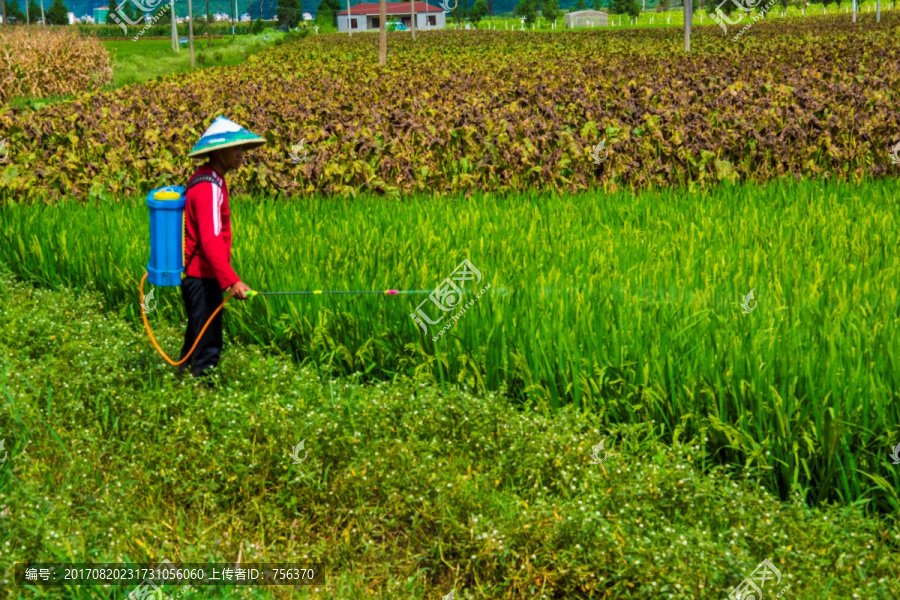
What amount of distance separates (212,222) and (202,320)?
53cm

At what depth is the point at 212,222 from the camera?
411 centimetres

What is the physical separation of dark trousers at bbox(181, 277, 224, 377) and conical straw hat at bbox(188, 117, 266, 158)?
2.10 feet

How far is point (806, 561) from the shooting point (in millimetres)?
3051

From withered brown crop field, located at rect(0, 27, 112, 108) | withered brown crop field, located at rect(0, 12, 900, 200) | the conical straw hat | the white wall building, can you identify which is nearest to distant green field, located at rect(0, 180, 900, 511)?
withered brown crop field, located at rect(0, 12, 900, 200)

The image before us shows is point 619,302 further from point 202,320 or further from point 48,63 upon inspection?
point 48,63

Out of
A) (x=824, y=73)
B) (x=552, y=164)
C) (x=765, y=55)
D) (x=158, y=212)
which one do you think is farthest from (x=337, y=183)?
(x=765, y=55)

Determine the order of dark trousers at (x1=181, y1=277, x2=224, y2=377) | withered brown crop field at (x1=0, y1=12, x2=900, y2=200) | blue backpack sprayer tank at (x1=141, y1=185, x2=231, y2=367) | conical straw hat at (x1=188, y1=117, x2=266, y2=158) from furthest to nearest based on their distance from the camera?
1. withered brown crop field at (x1=0, y1=12, x2=900, y2=200)
2. dark trousers at (x1=181, y1=277, x2=224, y2=377)
3. blue backpack sprayer tank at (x1=141, y1=185, x2=231, y2=367)
4. conical straw hat at (x1=188, y1=117, x2=266, y2=158)

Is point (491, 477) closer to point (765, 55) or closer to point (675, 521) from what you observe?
point (675, 521)

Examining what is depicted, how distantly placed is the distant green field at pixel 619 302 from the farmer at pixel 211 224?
23.9 inches

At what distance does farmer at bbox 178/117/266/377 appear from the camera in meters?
4.08

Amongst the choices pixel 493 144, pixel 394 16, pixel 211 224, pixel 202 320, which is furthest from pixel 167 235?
pixel 394 16

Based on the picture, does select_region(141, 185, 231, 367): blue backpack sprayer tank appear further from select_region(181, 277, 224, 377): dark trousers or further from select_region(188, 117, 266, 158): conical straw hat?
select_region(188, 117, 266, 158): conical straw hat

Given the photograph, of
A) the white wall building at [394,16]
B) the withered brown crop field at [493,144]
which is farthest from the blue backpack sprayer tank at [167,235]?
the white wall building at [394,16]

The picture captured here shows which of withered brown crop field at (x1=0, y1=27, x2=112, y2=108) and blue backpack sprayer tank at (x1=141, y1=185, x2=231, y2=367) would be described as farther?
withered brown crop field at (x1=0, y1=27, x2=112, y2=108)
